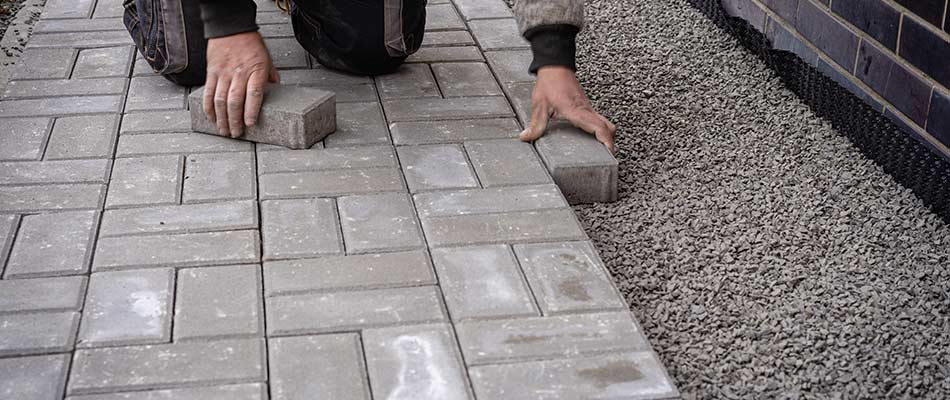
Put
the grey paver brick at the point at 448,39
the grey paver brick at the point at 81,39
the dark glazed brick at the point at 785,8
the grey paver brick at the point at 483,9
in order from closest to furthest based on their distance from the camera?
the dark glazed brick at the point at 785,8 < the grey paver brick at the point at 81,39 < the grey paver brick at the point at 448,39 < the grey paver brick at the point at 483,9

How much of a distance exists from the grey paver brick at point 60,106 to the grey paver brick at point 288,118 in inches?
15.4

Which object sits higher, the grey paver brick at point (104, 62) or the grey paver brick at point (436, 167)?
the grey paver brick at point (436, 167)

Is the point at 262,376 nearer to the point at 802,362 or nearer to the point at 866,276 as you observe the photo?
the point at 802,362

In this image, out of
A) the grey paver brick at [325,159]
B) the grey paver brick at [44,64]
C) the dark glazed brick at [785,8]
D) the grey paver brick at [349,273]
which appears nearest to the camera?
the grey paver brick at [349,273]

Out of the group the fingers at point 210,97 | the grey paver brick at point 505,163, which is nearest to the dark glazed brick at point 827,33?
the grey paver brick at point 505,163

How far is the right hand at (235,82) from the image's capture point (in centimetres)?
307

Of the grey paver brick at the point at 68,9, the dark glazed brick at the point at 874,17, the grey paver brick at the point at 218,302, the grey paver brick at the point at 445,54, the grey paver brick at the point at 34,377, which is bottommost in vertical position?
the grey paver brick at the point at 445,54

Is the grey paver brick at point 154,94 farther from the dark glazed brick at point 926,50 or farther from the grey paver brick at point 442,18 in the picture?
the dark glazed brick at point 926,50

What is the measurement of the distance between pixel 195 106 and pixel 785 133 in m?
1.85

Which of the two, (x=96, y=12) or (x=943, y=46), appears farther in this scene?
(x=96, y=12)

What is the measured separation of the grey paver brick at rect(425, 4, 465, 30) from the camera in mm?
4211

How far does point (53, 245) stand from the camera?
2.56 meters

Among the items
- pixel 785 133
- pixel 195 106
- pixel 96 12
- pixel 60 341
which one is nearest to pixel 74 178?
pixel 195 106

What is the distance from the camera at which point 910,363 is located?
7.42 feet
